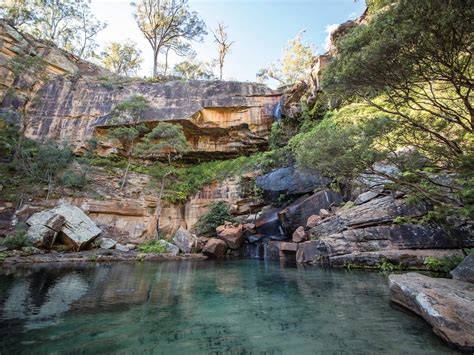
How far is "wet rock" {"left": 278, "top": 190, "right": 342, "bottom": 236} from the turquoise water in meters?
6.48

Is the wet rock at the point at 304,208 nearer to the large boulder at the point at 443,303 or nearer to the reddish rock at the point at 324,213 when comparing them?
the reddish rock at the point at 324,213

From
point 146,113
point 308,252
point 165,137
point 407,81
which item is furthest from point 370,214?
point 146,113

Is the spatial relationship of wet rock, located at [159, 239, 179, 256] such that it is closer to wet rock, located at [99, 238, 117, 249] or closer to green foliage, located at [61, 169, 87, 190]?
wet rock, located at [99, 238, 117, 249]

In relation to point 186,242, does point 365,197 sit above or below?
above

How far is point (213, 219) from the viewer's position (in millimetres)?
17359

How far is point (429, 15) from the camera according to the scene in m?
4.25

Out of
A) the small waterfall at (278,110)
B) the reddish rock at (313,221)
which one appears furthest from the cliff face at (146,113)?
the reddish rock at (313,221)

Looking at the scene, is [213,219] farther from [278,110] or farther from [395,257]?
[395,257]

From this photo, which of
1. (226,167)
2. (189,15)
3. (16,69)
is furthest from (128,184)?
(189,15)

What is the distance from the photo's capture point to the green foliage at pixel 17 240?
10.9 m

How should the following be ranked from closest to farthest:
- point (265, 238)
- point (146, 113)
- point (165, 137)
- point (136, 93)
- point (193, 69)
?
1. point (265, 238)
2. point (165, 137)
3. point (146, 113)
4. point (136, 93)
5. point (193, 69)

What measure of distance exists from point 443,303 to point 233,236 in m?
12.2

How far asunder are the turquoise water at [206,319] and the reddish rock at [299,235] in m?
5.60

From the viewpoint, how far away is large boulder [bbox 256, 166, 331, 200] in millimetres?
14518
